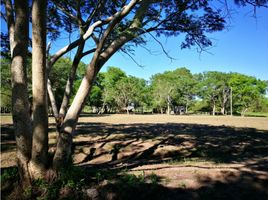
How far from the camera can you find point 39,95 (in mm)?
3859

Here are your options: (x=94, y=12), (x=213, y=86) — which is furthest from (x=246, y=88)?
(x=94, y=12)

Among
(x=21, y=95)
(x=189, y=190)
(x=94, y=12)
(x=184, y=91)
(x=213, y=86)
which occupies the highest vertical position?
(x=213, y=86)

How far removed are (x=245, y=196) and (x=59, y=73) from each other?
3305 centimetres

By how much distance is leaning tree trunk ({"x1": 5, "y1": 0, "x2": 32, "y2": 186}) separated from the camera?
3867 millimetres

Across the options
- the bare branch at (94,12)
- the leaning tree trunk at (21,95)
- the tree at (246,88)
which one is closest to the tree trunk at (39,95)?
the leaning tree trunk at (21,95)

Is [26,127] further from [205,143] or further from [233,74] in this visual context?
[233,74]

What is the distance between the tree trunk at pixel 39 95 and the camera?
12.2ft

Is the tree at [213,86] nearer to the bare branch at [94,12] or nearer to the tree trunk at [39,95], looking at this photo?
the bare branch at [94,12]

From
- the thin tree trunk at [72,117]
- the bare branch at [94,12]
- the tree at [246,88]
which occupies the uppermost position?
the tree at [246,88]

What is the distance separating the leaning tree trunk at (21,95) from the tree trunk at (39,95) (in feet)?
0.53

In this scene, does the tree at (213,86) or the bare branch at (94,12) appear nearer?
the bare branch at (94,12)

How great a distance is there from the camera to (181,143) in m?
10.0

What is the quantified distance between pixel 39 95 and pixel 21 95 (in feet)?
1.09

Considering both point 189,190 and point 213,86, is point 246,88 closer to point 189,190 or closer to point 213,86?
point 213,86
